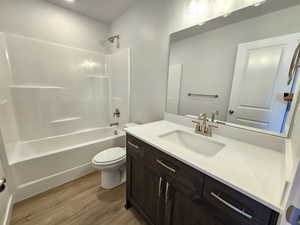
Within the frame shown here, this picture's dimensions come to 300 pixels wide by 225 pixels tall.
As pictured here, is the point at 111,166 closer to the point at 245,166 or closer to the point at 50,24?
the point at 245,166

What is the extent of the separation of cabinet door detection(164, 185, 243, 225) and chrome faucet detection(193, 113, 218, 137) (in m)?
0.57

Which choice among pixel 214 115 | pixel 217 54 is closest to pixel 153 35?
pixel 217 54

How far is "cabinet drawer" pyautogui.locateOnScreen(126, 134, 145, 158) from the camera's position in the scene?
114 cm

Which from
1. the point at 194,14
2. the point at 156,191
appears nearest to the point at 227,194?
the point at 156,191

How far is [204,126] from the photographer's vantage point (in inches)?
48.5

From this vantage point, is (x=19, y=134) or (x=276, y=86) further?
(x=19, y=134)

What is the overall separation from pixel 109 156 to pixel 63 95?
1462mm

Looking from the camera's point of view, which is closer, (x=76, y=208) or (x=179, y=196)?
(x=179, y=196)

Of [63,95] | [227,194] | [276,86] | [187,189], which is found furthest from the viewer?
[63,95]

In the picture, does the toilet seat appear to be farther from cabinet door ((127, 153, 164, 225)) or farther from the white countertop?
the white countertop

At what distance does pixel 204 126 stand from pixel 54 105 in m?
2.38

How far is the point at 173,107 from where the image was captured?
63.8 inches

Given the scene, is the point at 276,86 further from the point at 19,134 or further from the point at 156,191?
the point at 19,134

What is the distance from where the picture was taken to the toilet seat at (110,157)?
5.19 feet
